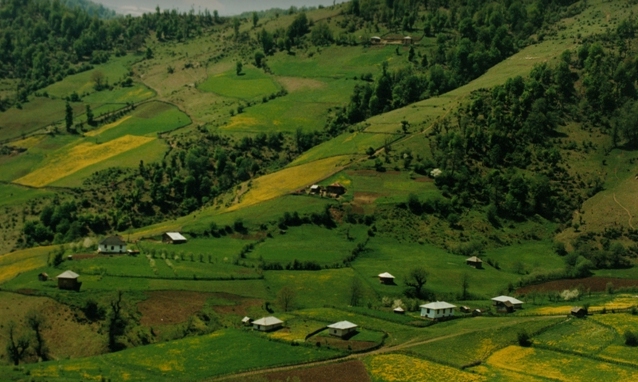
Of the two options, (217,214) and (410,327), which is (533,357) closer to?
(410,327)

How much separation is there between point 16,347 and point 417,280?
55680mm

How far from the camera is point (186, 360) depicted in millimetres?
96750

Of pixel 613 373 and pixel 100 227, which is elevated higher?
pixel 613 373

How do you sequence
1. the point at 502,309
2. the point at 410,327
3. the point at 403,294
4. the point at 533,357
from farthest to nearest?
the point at 403,294 < the point at 502,309 < the point at 410,327 < the point at 533,357

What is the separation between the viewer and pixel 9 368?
3661 inches

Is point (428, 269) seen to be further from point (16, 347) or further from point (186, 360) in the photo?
point (16, 347)

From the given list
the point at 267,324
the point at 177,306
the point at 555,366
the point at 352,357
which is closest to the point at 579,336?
the point at 555,366

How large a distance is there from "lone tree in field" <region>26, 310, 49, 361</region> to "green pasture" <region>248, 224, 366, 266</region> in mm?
37740

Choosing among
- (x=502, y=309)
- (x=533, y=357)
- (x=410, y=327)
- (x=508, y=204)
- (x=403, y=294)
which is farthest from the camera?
(x=508, y=204)

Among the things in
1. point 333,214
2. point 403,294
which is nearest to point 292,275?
point 403,294

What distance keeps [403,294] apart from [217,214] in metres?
51.3

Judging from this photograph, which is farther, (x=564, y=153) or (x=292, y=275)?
(x=564, y=153)

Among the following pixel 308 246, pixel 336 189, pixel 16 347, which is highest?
pixel 336 189

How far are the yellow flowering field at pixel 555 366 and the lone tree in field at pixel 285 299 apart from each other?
33.0 meters
